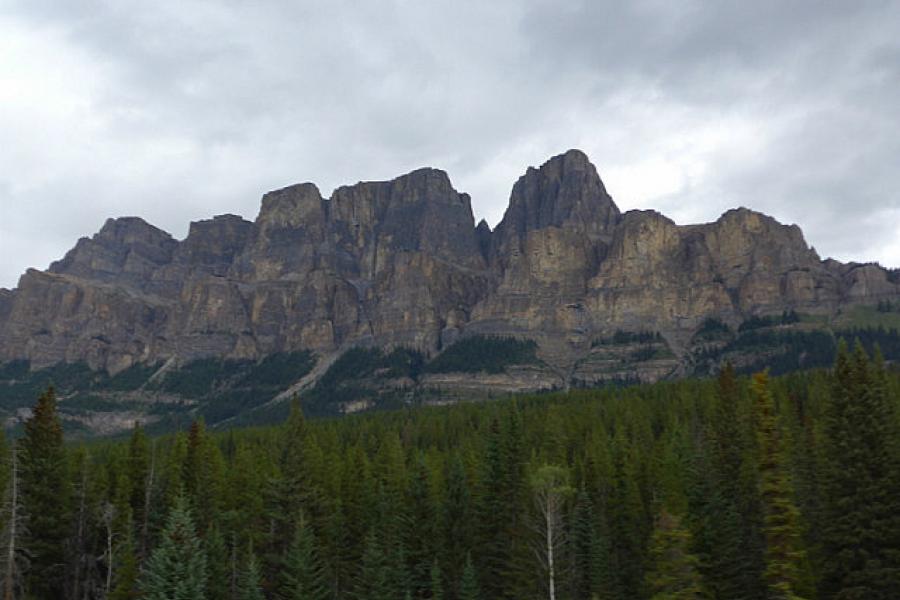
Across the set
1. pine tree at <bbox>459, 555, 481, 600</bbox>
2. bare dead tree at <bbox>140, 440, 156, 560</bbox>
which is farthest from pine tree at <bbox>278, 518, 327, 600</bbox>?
bare dead tree at <bbox>140, 440, 156, 560</bbox>

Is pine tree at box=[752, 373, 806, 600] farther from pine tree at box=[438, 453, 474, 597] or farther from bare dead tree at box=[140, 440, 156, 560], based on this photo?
bare dead tree at box=[140, 440, 156, 560]

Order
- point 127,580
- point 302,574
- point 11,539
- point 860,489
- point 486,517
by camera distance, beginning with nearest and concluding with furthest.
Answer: point 11,539 → point 860,489 → point 127,580 → point 302,574 → point 486,517

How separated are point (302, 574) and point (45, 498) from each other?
18.9 metres

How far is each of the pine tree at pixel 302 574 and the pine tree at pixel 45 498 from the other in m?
15.7

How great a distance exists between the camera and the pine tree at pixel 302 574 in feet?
172

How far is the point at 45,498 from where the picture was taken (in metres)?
55.1

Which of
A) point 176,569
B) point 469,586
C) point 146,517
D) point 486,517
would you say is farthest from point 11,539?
point 486,517

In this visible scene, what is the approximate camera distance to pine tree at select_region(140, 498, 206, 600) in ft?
138

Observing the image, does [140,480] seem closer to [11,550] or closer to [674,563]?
Answer: [11,550]

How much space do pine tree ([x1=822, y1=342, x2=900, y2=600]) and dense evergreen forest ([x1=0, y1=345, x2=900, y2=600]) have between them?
10 centimetres

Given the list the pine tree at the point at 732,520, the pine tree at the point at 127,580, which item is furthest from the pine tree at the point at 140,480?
the pine tree at the point at 732,520

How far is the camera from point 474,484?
70.9m

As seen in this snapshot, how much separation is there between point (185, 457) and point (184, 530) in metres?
30.2

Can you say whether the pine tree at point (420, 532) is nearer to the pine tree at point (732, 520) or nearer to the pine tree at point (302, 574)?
the pine tree at point (302, 574)
